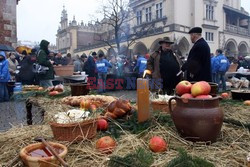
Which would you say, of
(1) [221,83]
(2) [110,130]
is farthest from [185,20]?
(2) [110,130]

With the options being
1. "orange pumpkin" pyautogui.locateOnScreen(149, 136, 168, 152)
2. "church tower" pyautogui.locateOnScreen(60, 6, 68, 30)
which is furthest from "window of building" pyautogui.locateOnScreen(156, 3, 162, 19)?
"church tower" pyautogui.locateOnScreen(60, 6, 68, 30)

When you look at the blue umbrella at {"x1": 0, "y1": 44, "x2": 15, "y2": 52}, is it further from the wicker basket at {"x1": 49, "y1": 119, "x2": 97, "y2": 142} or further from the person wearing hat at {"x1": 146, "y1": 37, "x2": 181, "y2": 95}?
the wicker basket at {"x1": 49, "y1": 119, "x2": 97, "y2": 142}

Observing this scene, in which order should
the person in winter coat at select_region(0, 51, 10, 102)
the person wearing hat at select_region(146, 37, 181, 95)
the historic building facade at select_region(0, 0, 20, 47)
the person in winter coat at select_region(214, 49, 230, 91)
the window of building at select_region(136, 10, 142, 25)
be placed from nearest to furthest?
the person wearing hat at select_region(146, 37, 181, 95), the person in winter coat at select_region(0, 51, 10, 102), the person in winter coat at select_region(214, 49, 230, 91), the historic building facade at select_region(0, 0, 20, 47), the window of building at select_region(136, 10, 142, 25)

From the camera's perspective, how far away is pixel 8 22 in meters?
11.3

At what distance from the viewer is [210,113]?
2.00m

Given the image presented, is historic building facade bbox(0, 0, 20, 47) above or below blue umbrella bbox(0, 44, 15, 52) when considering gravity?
above

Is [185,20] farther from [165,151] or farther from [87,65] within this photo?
[165,151]

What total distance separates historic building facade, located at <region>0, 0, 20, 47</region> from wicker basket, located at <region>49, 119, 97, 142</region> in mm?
10628

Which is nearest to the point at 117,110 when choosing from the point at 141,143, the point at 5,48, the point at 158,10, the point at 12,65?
the point at 141,143

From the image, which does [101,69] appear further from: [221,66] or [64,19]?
[64,19]

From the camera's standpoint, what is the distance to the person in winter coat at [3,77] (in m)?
8.41

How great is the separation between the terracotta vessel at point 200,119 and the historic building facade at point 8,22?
36.7ft

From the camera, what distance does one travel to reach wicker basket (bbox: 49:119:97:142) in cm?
208

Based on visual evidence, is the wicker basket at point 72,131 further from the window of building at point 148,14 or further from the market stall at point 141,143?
the window of building at point 148,14
